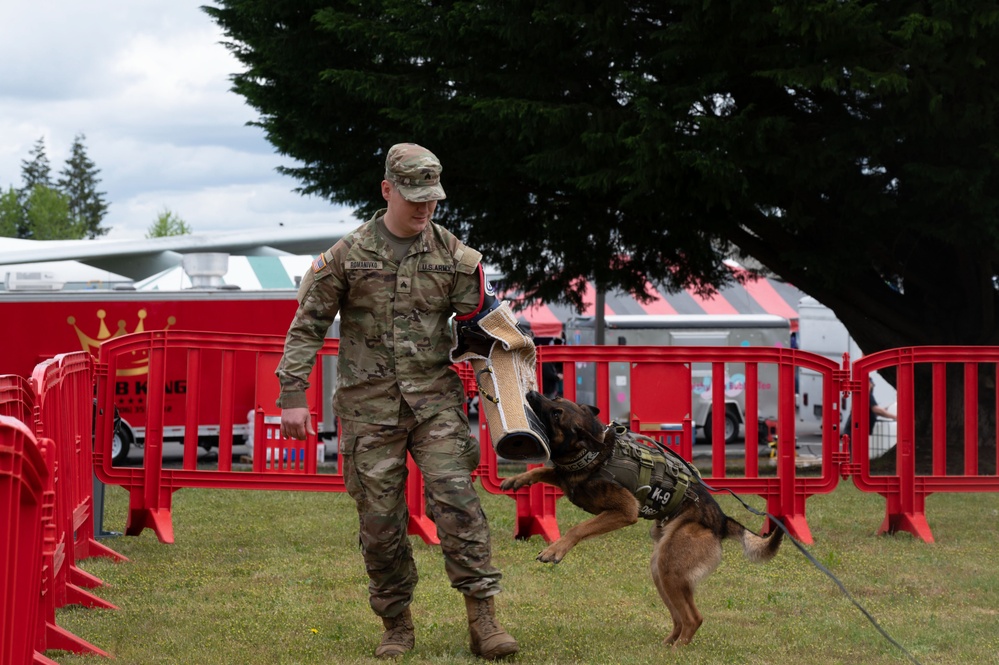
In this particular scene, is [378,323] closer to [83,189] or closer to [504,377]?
[504,377]

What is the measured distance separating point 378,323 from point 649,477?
144 cm

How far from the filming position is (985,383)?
1462cm

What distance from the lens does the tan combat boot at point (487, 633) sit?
186 inches

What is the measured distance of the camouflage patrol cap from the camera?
454 centimetres

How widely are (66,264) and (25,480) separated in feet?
74.2

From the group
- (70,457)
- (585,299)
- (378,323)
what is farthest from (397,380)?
(585,299)

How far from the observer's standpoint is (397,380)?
4703mm

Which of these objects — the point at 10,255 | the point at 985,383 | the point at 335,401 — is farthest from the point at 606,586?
the point at 10,255

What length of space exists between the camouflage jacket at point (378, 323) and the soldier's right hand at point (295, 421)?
1.3 inches

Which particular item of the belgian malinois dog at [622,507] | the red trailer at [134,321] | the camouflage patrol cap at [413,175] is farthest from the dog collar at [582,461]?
A: the red trailer at [134,321]

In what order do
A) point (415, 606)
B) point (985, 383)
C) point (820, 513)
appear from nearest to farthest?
point (415, 606) → point (820, 513) → point (985, 383)

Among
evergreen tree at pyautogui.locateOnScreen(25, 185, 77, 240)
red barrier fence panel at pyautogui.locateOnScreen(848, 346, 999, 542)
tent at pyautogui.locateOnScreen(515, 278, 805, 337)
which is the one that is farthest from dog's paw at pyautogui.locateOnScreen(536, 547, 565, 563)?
evergreen tree at pyautogui.locateOnScreen(25, 185, 77, 240)

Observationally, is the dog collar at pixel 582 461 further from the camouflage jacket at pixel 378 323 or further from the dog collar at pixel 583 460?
the camouflage jacket at pixel 378 323

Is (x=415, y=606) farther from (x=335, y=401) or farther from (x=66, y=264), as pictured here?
(x=66, y=264)
